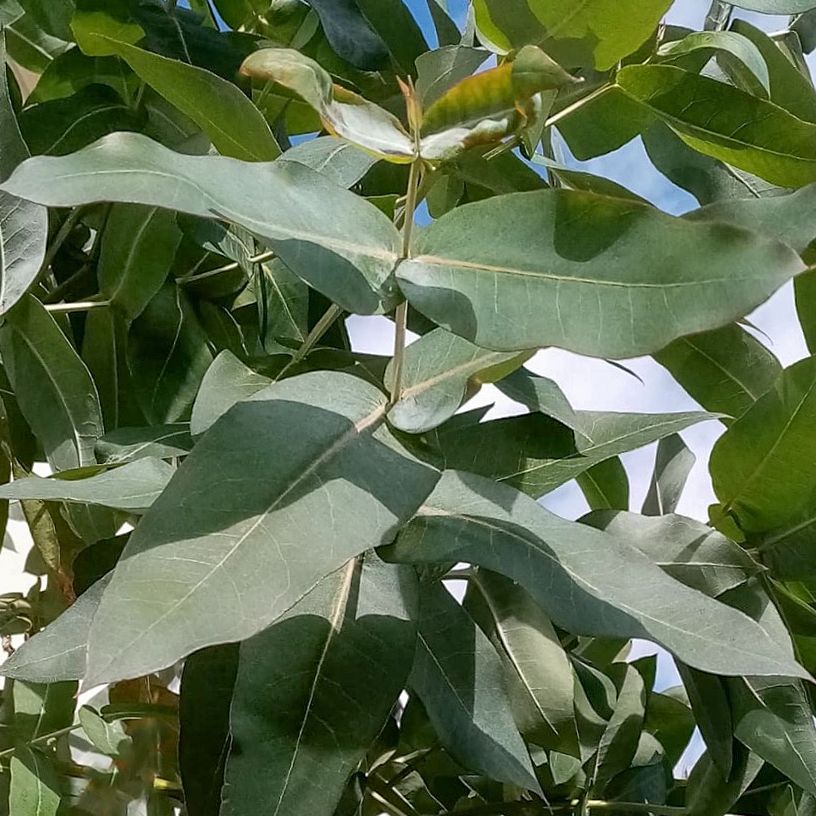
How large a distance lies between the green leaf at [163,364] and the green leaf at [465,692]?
0.16 metres

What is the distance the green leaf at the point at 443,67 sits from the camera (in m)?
0.42

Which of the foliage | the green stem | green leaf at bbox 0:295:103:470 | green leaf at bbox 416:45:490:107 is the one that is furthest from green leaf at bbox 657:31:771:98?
the green stem

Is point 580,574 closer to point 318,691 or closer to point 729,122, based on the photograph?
point 318,691

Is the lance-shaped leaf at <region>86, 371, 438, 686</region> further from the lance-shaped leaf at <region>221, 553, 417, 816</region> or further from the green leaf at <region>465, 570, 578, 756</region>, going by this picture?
the green leaf at <region>465, 570, 578, 756</region>

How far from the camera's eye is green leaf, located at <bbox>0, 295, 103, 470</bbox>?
45 cm

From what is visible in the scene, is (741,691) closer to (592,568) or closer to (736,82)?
(592,568)

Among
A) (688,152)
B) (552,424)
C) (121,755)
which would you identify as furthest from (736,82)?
(121,755)

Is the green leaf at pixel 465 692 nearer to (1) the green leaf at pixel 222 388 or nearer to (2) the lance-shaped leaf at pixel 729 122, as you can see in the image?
(1) the green leaf at pixel 222 388

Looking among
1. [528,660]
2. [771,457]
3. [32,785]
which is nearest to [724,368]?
[771,457]

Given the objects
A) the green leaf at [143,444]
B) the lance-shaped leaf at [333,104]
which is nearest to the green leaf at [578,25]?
the lance-shaped leaf at [333,104]

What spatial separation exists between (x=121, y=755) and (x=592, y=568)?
330 mm

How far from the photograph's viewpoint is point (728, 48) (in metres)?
0.42

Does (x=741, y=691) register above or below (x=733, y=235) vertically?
below

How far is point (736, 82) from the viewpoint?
1.71ft
